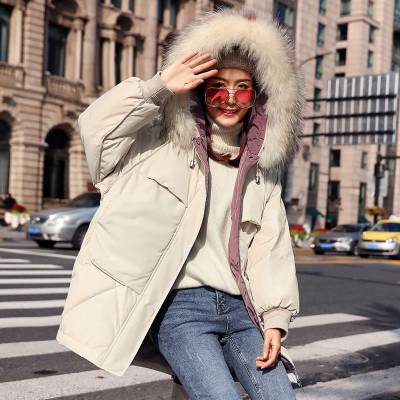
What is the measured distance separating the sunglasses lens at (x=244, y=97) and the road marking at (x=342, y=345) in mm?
4084

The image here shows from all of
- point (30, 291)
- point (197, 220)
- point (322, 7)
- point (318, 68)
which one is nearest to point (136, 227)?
point (197, 220)

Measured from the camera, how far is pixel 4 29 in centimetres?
3200

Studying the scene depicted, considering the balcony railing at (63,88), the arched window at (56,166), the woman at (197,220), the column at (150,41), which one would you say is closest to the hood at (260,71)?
the woman at (197,220)

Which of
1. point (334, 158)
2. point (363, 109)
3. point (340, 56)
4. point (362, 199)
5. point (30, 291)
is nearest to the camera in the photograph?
point (30, 291)

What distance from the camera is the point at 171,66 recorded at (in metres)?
2.68

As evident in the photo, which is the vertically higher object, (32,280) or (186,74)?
(186,74)

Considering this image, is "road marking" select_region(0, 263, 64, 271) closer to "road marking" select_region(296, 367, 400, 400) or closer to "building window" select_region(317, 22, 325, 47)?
"road marking" select_region(296, 367, 400, 400)

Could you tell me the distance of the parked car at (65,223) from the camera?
59.6 feet

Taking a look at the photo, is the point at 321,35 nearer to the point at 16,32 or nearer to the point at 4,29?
the point at 16,32

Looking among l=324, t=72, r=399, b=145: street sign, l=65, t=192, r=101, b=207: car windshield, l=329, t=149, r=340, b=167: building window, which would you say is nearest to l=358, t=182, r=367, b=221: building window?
l=329, t=149, r=340, b=167: building window

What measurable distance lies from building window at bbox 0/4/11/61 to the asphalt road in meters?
20.9

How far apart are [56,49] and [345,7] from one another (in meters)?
35.7

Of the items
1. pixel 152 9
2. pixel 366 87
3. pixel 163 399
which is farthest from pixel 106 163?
pixel 152 9

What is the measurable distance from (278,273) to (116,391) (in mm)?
2669
